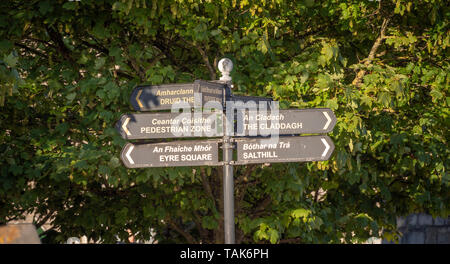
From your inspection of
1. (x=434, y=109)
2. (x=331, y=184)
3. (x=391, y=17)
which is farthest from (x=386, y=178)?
(x=391, y=17)

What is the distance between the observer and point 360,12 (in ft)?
31.3

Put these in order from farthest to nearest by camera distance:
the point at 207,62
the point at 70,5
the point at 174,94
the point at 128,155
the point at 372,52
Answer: the point at 372,52 → the point at 207,62 → the point at 70,5 → the point at 128,155 → the point at 174,94

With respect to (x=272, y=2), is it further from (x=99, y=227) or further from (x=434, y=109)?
(x=99, y=227)

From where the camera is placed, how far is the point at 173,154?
6.34 m

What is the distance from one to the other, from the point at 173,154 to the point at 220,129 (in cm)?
49

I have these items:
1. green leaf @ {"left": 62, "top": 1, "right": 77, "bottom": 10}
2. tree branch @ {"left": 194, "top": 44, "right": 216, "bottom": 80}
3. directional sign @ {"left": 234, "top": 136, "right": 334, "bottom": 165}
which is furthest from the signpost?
green leaf @ {"left": 62, "top": 1, "right": 77, "bottom": 10}

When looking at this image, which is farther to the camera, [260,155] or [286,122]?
[286,122]

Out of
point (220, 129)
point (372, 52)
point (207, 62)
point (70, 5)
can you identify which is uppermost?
point (70, 5)

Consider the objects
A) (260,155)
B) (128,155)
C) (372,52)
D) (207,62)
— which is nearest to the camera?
(260,155)

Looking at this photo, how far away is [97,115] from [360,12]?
12.6 ft

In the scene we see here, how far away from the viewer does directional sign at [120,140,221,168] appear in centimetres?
621

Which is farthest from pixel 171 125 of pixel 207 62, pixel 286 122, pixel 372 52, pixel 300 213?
pixel 372 52

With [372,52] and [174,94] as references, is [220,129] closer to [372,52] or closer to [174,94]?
[174,94]

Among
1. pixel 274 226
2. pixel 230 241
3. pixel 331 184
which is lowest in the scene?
pixel 230 241
